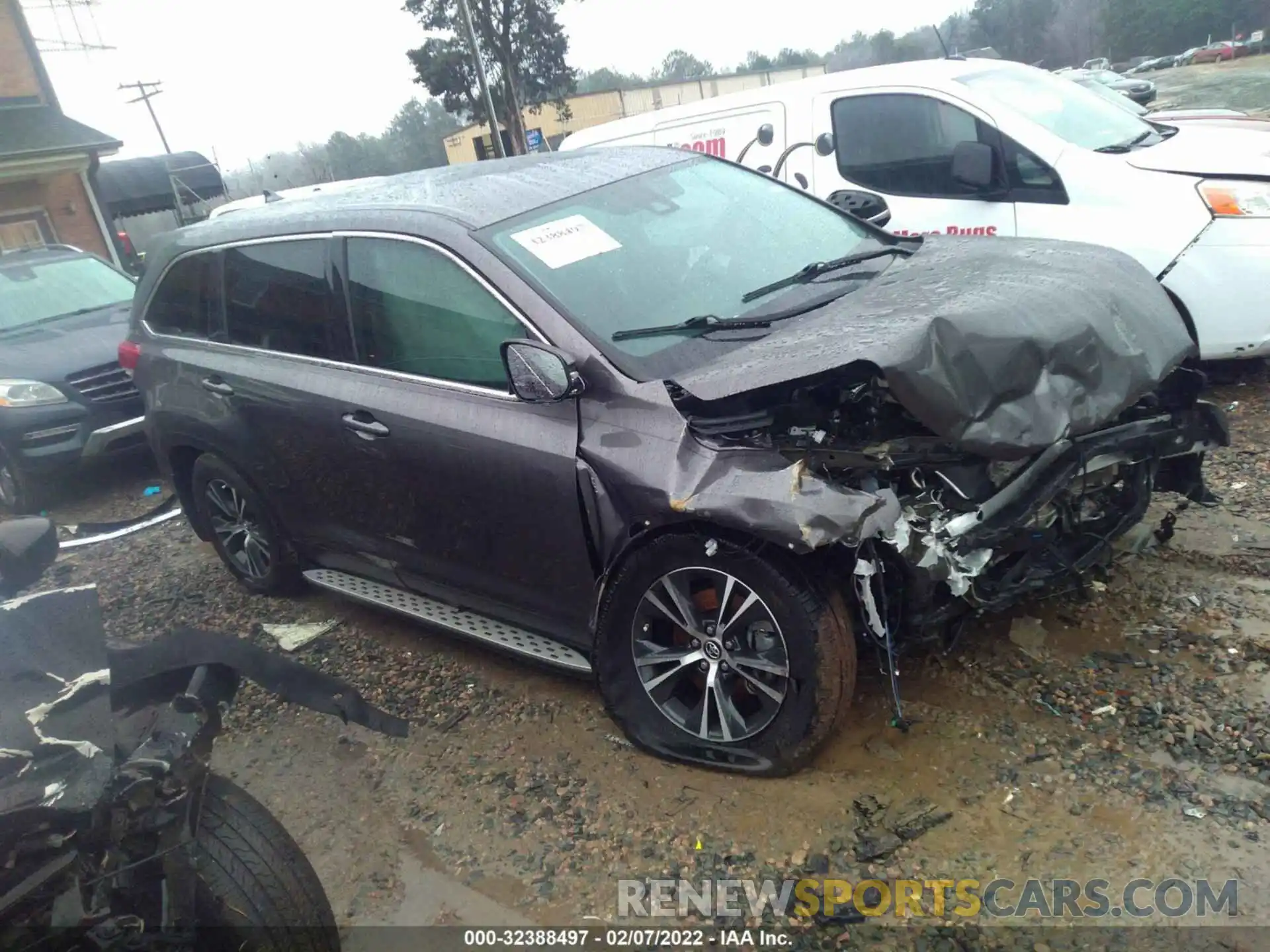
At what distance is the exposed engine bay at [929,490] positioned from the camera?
2521mm

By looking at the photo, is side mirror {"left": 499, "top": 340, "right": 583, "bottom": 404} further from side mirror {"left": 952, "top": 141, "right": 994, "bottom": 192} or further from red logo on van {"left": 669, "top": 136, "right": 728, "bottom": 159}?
red logo on van {"left": 669, "top": 136, "right": 728, "bottom": 159}

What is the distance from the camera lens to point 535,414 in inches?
118

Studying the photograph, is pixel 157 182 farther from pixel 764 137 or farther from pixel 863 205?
pixel 863 205

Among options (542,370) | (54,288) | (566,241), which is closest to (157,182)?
(54,288)

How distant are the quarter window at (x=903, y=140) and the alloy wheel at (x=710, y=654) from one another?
3.77m

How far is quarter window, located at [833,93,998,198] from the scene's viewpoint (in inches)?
216

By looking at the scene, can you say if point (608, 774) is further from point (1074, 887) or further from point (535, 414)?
point (1074, 887)

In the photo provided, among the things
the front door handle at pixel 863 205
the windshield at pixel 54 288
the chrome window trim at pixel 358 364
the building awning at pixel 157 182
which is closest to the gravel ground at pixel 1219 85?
the front door handle at pixel 863 205

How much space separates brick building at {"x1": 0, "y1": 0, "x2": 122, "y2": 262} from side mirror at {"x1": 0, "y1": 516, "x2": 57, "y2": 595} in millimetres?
19571

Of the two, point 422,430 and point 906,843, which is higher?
point 422,430

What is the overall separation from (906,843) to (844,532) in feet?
3.03

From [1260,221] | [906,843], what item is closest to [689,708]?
[906,843]

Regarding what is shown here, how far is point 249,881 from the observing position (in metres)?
2.07

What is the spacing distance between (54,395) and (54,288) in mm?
1904
